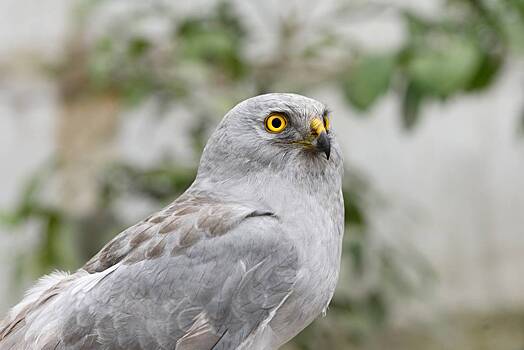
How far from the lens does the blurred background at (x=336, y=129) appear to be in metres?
3.79

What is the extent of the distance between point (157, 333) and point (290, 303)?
0.29 metres

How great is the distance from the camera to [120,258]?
6.88 feet

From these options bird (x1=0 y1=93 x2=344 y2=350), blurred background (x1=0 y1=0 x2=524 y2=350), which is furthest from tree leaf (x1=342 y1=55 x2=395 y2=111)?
bird (x1=0 y1=93 x2=344 y2=350)

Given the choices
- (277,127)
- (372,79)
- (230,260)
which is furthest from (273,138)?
(372,79)

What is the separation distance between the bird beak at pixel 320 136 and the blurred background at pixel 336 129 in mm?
1322

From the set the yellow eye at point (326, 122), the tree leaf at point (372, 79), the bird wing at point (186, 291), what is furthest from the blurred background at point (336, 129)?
the bird wing at point (186, 291)

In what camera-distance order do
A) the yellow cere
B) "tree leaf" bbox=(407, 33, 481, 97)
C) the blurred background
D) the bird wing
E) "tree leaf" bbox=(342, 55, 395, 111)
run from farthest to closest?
the blurred background → "tree leaf" bbox=(342, 55, 395, 111) → "tree leaf" bbox=(407, 33, 481, 97) → the yellow cere → the bird wing

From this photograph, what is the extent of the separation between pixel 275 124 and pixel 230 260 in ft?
1.08

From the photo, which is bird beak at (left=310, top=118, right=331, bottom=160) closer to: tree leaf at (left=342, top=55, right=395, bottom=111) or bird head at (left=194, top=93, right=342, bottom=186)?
bird head at (left=194, top=93, right=342, bottom=186)

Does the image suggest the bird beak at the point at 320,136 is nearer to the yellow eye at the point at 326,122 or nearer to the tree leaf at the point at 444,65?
the yellow eye at the point at 326,122

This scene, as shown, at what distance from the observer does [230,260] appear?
6.61 feet

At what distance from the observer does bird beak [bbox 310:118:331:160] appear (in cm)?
206

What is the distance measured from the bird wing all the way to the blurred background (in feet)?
4.85

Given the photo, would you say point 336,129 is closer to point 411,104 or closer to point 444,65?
point 411,104
